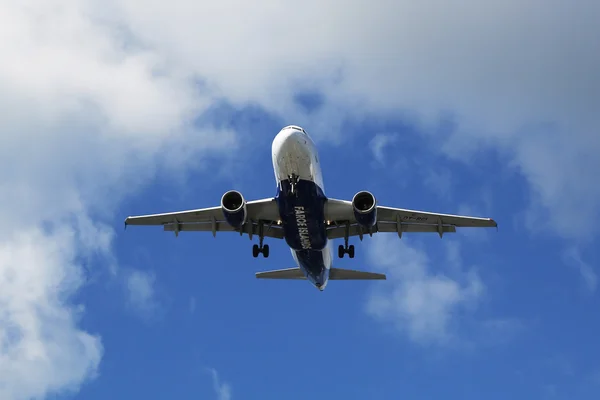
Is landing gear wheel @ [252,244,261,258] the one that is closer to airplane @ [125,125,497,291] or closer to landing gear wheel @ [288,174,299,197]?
airplane @ [125,125,497,291]

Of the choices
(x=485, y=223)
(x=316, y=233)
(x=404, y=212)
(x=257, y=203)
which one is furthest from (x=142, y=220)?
(x=485, y=223)

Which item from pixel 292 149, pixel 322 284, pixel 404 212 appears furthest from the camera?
pixel 322 284

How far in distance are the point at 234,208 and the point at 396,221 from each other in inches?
347

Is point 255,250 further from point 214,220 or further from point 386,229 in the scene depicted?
point 386,229

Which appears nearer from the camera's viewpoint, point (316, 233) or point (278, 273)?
point (316, 233)

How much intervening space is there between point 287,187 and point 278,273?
9993mm

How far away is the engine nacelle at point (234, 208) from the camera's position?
1507 inches

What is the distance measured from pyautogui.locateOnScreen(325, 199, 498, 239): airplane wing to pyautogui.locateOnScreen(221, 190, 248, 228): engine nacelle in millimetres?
4012

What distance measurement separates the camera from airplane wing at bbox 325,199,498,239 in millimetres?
40375

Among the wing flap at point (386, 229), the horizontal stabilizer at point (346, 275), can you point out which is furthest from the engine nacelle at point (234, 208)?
the horizontal stabilizer at point (346, 275)

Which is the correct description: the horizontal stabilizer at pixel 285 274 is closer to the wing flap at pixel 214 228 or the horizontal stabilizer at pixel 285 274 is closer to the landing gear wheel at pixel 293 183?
the wing flap at pixel 214 228

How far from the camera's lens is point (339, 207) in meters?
40.2

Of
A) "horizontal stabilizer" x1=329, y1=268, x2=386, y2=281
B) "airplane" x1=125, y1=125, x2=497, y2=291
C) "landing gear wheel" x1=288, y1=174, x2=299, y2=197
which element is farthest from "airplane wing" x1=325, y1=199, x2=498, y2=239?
"landing gear wheel" x1=288, y1=174, x2=299, y2=197

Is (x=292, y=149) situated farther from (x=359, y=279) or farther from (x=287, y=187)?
(x=359, y=279)
